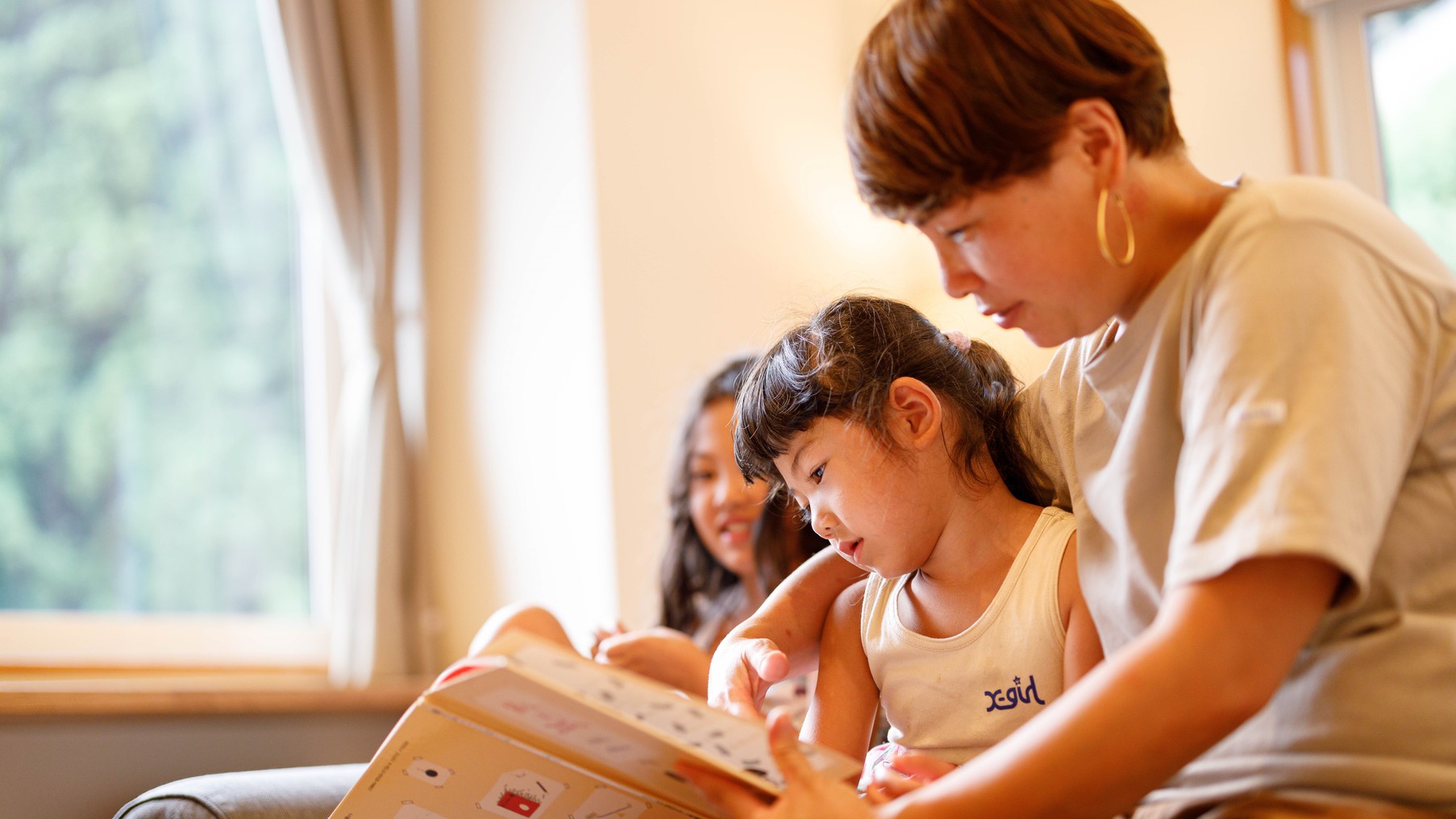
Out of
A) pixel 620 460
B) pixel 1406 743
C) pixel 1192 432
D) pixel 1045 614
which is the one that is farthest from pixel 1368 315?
pixel 620 460

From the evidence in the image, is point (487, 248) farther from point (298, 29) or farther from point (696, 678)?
point (696, 678)

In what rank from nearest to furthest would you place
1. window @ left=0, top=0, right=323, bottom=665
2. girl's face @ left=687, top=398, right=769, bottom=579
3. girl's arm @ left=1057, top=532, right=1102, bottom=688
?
girl's arm @ left=1057, top=532, right=1102, bottom=688, girl's face @ left=687, top=398, right=769, bottom=579, window @ left=0, top=0, right=323, bottom=665

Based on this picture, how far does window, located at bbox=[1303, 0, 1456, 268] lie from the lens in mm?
2598

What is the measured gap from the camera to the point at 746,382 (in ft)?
4.03

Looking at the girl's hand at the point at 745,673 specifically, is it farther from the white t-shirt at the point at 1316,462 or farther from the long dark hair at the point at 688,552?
the long dark hair at the point at 688,552

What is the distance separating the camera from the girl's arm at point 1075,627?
0.98 m

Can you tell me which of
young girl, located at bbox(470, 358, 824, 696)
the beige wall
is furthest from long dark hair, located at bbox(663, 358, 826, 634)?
the beige wall

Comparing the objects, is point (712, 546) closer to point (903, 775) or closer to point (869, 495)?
point (869, 495)

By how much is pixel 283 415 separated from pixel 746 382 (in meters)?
1.78

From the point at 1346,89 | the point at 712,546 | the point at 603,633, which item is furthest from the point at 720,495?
the point at 1346,89

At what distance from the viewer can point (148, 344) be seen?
2438 millimetres

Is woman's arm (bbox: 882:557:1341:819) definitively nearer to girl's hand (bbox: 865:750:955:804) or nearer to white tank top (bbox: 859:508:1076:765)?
girl's hand (bbox: 865:750:955:804)

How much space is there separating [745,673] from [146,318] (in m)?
1.85

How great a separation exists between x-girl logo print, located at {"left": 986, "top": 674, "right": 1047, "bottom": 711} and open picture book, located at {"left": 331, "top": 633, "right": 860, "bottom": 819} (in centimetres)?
26
